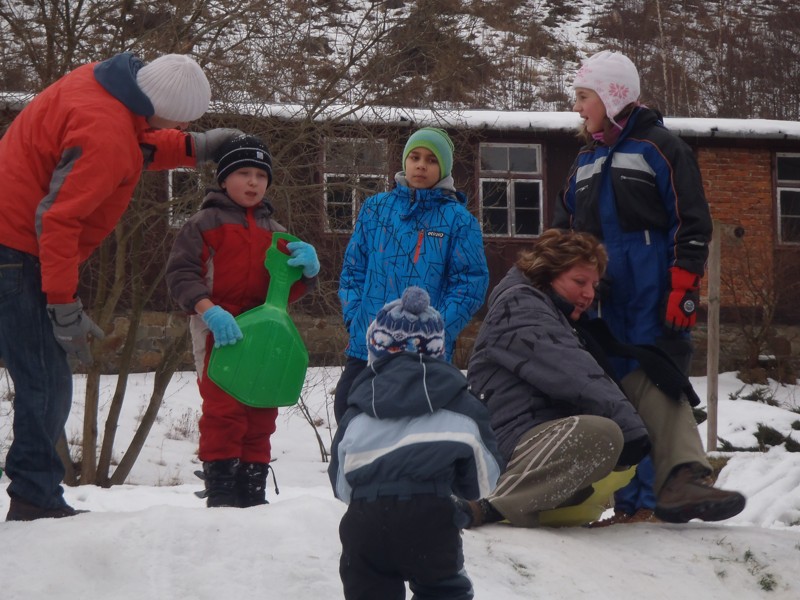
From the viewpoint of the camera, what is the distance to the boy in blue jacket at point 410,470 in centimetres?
269

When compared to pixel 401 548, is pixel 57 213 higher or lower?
higher

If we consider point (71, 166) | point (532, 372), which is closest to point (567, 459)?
point (532, 372)

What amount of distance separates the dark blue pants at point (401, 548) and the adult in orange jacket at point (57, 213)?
1.32 metres

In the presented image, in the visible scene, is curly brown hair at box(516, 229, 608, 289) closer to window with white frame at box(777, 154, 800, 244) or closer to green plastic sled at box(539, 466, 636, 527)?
green plastic sled at box(539, 466, 636, 527)

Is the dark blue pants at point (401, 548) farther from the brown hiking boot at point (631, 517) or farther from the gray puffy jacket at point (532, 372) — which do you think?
the brown hiking boot at point (631, 517)

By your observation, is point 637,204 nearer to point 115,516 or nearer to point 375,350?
point 375,350

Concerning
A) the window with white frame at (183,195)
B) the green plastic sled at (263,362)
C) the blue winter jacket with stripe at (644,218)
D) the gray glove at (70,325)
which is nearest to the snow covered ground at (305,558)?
the green plastic sled at (263,362)

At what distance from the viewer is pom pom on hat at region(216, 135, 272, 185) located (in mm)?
4066

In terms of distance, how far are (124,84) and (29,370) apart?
1.06 meters

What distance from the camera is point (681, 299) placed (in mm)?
4152

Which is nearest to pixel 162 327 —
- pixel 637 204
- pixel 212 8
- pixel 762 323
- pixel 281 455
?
pixel 281 455

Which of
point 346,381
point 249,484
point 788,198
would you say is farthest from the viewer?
point 788,198

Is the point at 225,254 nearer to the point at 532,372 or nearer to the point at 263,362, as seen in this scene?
the point at 263,362

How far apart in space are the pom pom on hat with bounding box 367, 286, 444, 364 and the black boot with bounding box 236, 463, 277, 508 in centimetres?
134
